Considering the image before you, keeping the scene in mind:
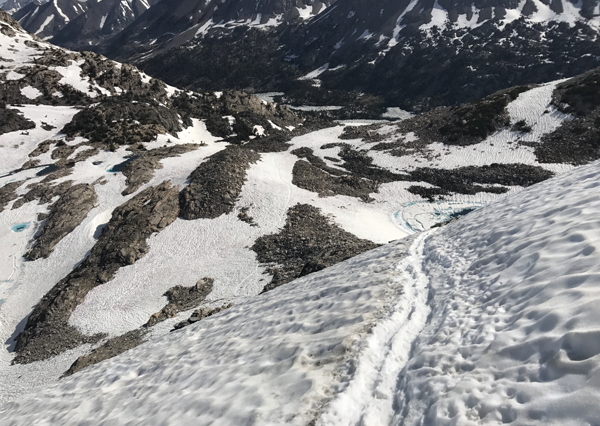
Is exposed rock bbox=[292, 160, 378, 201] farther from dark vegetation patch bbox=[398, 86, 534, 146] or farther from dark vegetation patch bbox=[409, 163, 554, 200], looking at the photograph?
dark vegetation patch bbox=[398, 86, 534, 146]

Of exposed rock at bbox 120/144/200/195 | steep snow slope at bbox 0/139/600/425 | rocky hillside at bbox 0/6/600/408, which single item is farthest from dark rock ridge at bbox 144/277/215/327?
exposed rock at bbox 120/144/200/195

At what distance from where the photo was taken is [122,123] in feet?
215

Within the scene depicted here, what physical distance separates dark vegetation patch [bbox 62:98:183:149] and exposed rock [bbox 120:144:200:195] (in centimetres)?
1000

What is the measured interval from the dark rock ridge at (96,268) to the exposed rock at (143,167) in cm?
306

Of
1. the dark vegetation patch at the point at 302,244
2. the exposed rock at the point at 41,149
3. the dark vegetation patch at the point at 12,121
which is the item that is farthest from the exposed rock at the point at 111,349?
the dark vegetation patch at the point at 12,121

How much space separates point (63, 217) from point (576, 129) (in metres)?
71.5

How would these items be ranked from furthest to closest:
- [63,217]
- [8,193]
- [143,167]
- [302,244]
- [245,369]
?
1. [143,167]
2. [8,193]
3. [63,217]
4. [302,244]
5. [245,369]

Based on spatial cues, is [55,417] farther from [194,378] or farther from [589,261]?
[589,261]

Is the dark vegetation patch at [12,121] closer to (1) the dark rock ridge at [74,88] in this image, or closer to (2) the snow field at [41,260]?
(1) the dark rock ridge at [74,88]

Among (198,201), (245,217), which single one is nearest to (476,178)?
(245,217)

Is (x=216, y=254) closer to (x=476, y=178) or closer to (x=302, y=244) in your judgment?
(x=302, y=244)

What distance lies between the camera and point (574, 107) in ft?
167

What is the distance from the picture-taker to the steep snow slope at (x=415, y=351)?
4906 mm

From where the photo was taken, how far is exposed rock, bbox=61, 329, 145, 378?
18584 mm
